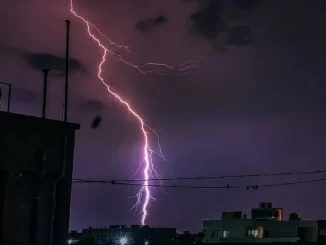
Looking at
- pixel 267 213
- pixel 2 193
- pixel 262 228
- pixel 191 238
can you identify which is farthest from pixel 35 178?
pixel 191 238

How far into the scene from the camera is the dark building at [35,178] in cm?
1741

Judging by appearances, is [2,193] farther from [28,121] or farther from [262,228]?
[262,228]

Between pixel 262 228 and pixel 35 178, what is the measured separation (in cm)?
3692

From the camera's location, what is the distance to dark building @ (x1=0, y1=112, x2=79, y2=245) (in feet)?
57.1

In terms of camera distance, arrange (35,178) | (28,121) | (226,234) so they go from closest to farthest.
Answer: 1. (35,178)
2. (28,121)
3. (226,234)

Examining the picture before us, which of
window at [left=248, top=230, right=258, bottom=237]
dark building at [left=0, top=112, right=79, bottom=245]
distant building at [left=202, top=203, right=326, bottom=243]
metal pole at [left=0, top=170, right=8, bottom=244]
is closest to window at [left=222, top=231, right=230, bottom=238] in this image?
distant building at [left=202, top=203, right=326, bottom=243]

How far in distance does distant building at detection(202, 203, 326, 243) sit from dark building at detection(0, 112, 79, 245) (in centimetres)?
3158

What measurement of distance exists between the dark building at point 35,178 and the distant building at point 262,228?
104ft

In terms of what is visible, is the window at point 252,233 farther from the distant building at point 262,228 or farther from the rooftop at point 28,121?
the rooftop at point 28,121

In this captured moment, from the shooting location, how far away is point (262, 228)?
51.1m

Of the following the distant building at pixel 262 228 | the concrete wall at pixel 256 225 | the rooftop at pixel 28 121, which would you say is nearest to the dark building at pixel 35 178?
the rooftop at pixel 28 121

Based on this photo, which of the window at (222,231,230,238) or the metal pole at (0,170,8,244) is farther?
the window at (222,231,230,238)

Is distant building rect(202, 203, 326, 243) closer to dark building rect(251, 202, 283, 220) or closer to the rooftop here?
dark building rect(251, 202, 283, 220)

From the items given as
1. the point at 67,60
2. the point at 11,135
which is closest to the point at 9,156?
the point at 11,135
